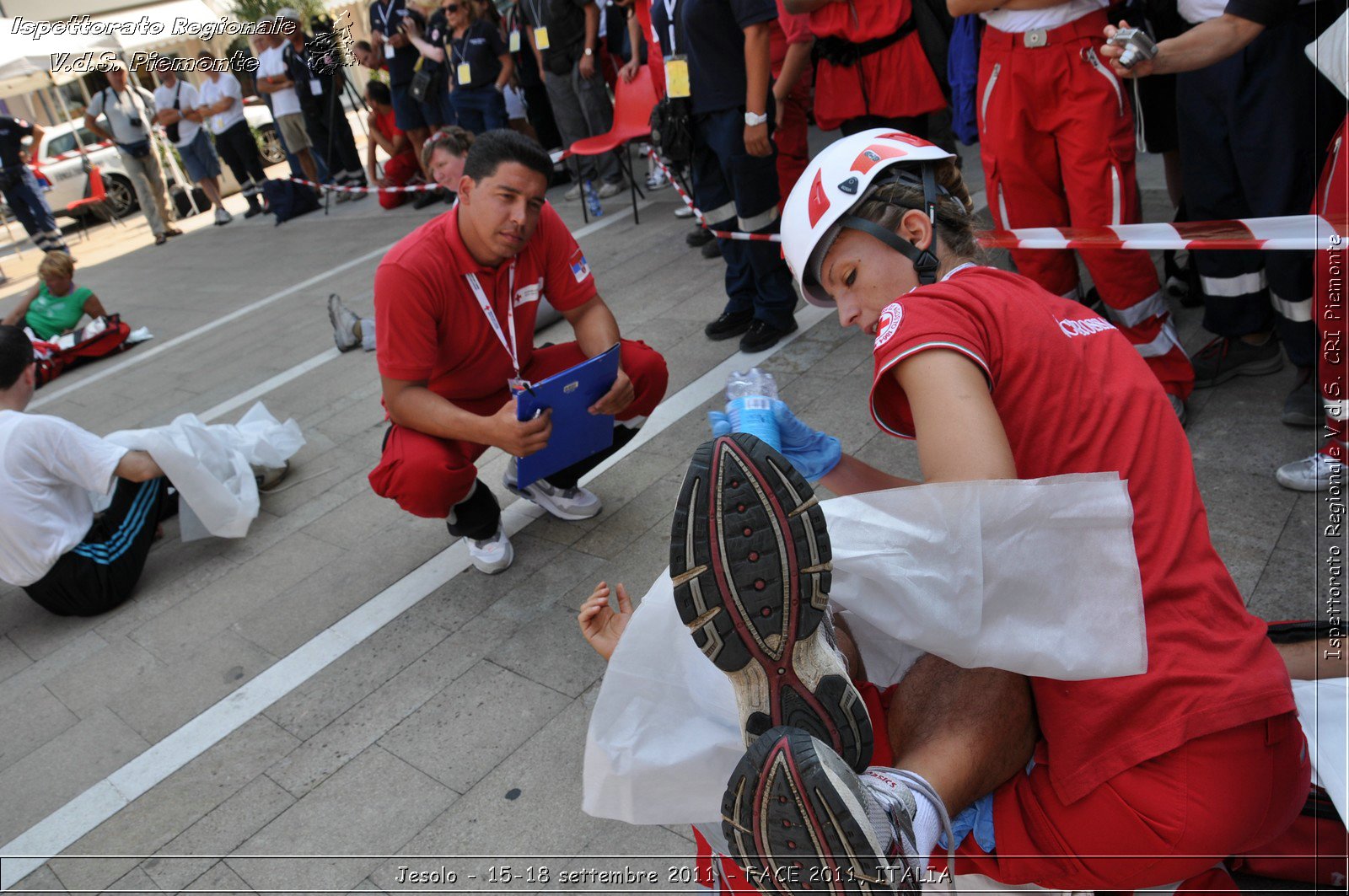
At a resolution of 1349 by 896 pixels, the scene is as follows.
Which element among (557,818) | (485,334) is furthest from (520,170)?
(557,818)

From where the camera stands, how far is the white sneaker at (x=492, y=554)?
3699 millimetres

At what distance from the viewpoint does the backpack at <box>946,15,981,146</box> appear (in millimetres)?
4207

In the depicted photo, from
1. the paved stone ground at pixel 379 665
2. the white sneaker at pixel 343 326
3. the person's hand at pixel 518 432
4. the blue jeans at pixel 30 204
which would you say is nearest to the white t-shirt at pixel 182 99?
the blue jeans at pixel 30 204

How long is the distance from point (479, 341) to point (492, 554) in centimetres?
81

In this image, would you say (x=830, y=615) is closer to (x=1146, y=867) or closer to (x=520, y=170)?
(x=1146, y=867)

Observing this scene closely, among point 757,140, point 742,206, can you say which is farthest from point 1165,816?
point 742,206

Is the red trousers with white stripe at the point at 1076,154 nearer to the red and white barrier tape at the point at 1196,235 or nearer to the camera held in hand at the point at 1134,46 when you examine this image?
the red and white barrier tape at the point at 1196,235

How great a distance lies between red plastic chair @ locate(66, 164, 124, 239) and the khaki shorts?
5.70m

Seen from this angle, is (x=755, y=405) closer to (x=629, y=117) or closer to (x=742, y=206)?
(x=742, y=206)

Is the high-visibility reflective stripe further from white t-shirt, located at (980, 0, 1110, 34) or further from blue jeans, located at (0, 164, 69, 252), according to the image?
blue jeans, located at (0, 164, 69, 252)

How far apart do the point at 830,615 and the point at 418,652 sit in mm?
2017

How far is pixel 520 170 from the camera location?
11.1ft

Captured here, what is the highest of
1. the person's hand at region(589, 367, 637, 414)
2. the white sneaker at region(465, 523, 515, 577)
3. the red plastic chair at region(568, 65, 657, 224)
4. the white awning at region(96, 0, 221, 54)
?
the white awning at region(96, 0, 221, 54)

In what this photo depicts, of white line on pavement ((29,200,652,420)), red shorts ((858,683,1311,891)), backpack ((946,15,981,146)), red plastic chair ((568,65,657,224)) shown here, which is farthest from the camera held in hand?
white line on pavement ((29,200,652,420))
